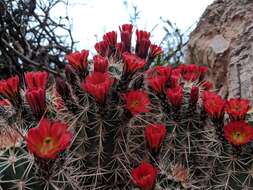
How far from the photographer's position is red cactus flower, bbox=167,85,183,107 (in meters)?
1.76

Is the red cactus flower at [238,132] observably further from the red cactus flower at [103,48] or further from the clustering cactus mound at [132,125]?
the red cactus flower at [103,48]

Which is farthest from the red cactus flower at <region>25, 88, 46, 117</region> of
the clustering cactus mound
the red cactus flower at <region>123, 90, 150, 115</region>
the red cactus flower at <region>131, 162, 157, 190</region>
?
the red cactus flower at <region>131, 162, 157, 190</region>

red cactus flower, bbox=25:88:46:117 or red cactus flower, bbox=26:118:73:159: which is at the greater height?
red cactus flower, bbox=25:88:46:117

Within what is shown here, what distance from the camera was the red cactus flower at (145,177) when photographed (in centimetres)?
151

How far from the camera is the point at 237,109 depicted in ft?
5.80

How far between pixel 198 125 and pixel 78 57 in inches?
19.1

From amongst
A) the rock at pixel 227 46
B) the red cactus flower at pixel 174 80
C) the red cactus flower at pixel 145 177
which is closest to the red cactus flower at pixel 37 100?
the red cactus flower at pixel 145 177

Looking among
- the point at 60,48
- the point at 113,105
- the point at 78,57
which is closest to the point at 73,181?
the point at 113,105

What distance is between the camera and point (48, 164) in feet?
4.60

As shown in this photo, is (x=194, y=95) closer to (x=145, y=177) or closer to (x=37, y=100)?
(x=145, y=177)

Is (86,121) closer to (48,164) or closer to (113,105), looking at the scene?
(113,105)

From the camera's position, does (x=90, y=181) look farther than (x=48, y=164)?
Yes

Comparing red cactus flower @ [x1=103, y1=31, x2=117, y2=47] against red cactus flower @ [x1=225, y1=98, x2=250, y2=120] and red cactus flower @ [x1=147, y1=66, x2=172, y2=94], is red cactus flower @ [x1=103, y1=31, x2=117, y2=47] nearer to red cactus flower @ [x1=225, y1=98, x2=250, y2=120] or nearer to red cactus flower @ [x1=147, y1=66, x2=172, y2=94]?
red cactus flower @ [x1=147, y1=66, x2=172, y2=94]

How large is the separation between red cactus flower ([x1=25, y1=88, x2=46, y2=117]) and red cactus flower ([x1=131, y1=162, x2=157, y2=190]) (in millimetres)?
365
